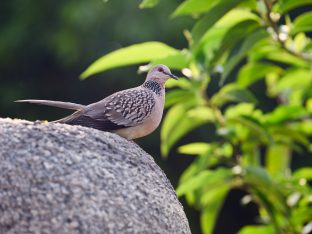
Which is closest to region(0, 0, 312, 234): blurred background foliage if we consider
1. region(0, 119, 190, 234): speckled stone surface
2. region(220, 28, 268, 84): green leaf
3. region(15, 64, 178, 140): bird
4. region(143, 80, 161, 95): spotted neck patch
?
region(220, 28, 268, 84): green leaf

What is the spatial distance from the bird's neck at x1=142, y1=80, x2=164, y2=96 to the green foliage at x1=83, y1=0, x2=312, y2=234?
16cm

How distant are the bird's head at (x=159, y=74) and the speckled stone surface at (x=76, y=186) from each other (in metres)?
1.71

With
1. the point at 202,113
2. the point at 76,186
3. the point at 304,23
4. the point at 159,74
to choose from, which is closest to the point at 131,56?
the point at 159,74

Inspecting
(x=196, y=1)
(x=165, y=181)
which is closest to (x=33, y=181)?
(x=165, y=181)

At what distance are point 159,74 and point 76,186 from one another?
2252 millimetres

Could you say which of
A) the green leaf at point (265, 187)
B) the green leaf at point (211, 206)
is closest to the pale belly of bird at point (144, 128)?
the green leaf at point (265, 187)

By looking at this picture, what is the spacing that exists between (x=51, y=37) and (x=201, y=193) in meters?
9.16

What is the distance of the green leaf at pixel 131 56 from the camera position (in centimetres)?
596

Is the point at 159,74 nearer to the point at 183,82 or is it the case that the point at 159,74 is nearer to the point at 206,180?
the point at 183,82

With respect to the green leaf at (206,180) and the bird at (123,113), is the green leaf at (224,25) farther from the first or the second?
the green leaf at (206,180)

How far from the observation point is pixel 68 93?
48.8 feet

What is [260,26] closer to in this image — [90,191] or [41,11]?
[90,191]

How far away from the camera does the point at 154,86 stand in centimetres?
582

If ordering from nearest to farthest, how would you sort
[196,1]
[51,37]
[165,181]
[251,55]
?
1. [165,181]
2. [196,1]
3. [251,55]
4. [51,37]
